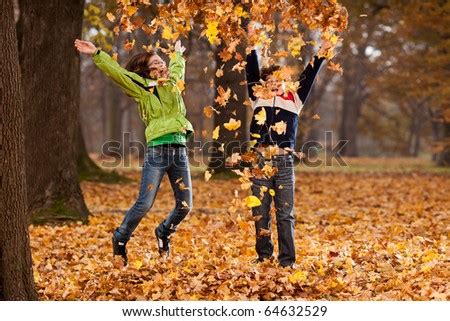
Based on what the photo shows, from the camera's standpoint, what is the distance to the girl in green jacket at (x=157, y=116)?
21.0ft

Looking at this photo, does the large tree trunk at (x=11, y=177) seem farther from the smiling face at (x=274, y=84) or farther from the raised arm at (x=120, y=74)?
the smiling face at (x=274, y=84)

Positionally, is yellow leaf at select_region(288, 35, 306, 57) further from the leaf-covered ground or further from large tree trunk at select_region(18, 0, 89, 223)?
large tree trunk at select_region(18, 0, 89, 223)

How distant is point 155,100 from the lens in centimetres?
647

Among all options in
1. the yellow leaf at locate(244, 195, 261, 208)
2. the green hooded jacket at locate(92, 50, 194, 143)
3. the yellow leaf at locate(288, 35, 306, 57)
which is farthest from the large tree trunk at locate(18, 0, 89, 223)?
the yellow leaf at locate(288, 35, 306, 57)

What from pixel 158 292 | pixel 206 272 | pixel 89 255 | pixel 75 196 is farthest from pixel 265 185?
pixel 75 196

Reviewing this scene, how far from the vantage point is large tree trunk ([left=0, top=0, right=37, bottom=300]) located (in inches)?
208

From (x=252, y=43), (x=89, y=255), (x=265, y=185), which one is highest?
(x=252, y=43)

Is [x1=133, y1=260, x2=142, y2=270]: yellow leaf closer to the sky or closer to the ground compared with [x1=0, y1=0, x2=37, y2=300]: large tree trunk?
closer to the ground

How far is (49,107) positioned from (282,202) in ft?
15.9

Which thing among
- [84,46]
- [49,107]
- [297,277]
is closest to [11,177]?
[84,46]
